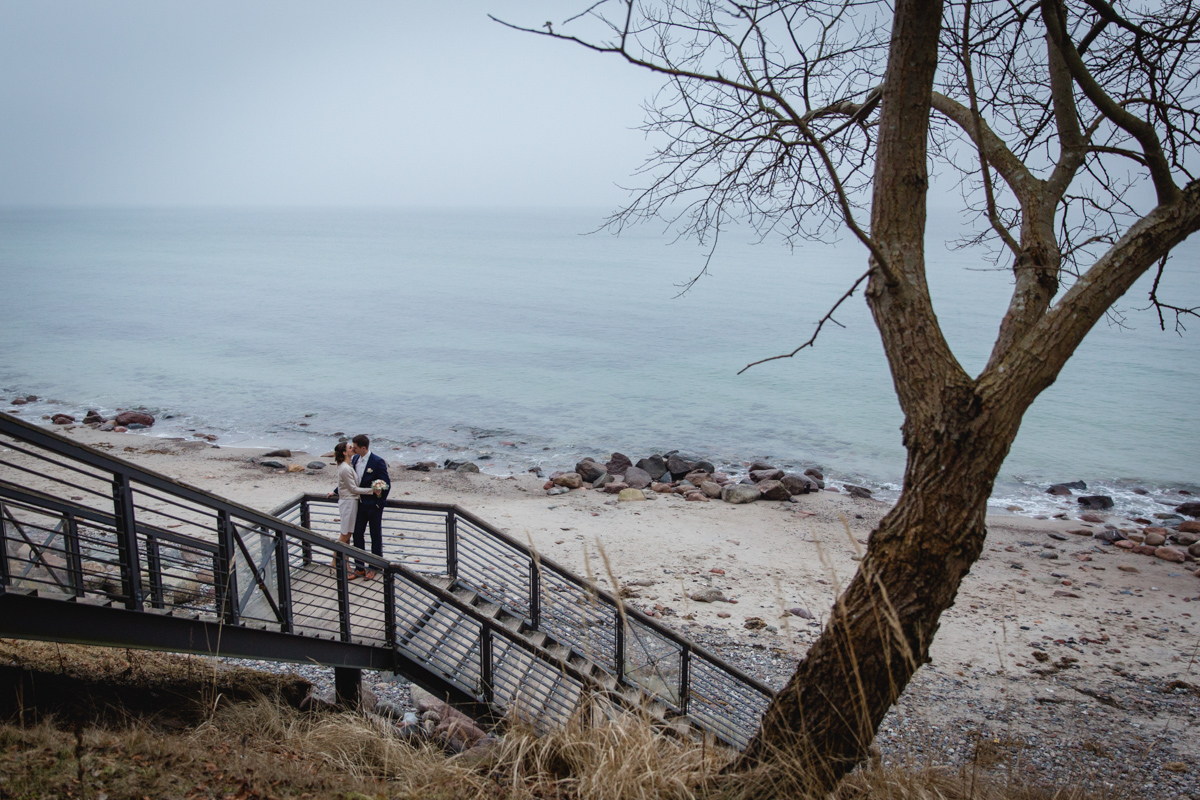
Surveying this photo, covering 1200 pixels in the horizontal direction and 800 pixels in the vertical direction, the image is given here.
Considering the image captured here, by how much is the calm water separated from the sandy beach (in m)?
5.03

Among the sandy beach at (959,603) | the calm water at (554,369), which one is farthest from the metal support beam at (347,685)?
the calm water at (554,369)

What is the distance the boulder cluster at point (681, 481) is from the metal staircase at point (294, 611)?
11.4 metres

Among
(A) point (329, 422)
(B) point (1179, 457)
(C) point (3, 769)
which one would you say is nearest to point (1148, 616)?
(C) point (3, 769)

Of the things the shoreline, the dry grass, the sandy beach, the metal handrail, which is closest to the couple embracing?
the metal handrail

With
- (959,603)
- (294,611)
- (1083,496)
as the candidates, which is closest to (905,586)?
(294,611)

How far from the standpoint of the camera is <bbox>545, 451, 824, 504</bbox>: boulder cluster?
20297mm

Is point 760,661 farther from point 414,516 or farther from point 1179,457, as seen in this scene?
point 1179,457

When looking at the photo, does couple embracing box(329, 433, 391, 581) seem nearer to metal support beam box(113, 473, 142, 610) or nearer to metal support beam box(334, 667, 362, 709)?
metal support beam box(334, 667, 362, 709)

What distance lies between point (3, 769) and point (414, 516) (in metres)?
13.0

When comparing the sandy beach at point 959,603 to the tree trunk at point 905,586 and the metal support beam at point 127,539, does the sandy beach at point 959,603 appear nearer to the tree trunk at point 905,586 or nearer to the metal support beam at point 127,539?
the tree trunk at point 905,586

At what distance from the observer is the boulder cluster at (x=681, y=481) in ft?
66.6

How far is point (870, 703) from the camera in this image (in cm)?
352

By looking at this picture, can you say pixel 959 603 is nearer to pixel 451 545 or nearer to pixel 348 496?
→ pixel 451 545

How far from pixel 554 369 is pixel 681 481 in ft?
67.8
